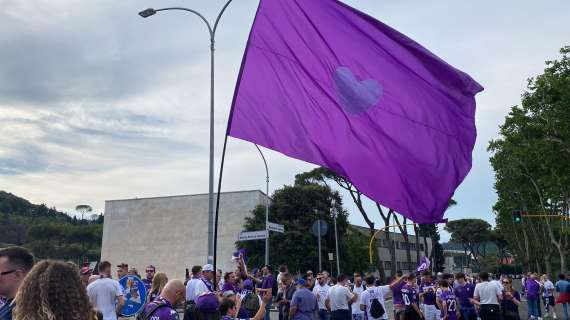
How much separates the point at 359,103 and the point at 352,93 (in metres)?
0.15

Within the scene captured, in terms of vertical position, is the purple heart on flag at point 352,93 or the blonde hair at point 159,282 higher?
the purple heart on flag at point 352,93

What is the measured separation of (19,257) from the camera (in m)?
3.34

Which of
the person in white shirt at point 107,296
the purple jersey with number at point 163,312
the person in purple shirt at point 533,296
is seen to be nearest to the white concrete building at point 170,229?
the person in purple shirt at point 533,296

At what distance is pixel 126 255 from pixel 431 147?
5245cm

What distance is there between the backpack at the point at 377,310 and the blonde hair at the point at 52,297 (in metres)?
10.4

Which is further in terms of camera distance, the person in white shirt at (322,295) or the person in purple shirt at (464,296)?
the person in white shirt at (322,295)

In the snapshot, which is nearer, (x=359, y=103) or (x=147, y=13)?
(x=359, y=103)

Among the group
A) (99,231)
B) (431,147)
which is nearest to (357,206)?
(431,147)

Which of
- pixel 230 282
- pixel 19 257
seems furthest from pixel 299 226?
pixel 19 257

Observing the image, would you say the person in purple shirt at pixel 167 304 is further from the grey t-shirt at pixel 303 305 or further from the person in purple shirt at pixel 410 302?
the person in purple shirt at pixel 410 302

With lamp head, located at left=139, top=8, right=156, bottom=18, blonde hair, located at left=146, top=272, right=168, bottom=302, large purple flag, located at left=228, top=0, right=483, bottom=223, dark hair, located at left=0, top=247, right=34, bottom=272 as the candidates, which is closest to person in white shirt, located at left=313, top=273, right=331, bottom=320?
blonde hair, located at left=146, top=272, right=168, bottom=302

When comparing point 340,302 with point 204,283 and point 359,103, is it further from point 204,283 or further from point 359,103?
point 359,103

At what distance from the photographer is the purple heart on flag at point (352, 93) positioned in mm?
6324

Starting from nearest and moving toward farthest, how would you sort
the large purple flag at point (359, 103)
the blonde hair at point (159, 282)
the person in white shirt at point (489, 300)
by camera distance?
the large purple flag at point (359, 103), the blonde hair at point (159, 282), the person in white shirt at point (489, 300)
